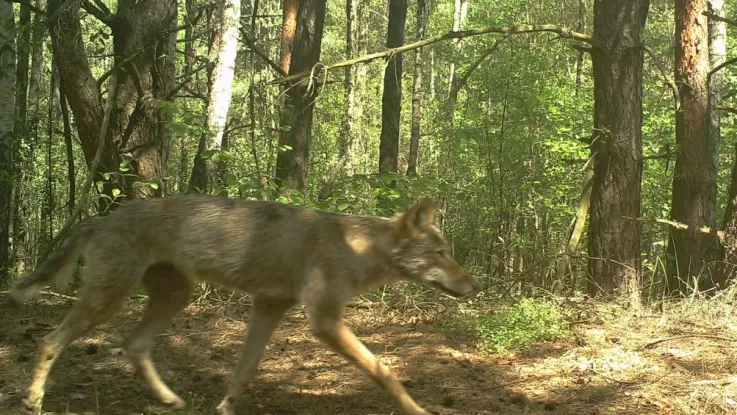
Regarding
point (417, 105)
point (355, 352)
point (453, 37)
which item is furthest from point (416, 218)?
point (417, 105)

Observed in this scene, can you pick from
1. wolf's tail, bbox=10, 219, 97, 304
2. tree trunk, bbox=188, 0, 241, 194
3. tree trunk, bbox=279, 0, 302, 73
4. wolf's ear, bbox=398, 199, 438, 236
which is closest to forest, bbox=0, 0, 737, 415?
tree trunk, bbox=188, 0, 241, 194

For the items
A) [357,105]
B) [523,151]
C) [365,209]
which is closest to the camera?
[365,209]

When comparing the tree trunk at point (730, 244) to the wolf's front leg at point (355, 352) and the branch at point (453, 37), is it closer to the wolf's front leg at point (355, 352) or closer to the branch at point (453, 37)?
the branch at point (453, 37)

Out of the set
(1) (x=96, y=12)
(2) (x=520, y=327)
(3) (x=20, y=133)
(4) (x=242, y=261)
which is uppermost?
(1) (x=96, y=12)

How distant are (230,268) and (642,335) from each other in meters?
4.40

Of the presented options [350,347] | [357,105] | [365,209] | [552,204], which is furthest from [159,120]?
[357,105]

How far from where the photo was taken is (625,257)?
9156 millimetres

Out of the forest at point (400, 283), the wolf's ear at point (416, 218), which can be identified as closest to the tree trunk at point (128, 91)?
the forest at point (400, 283)

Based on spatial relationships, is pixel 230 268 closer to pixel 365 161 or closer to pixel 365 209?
pixel 365 209

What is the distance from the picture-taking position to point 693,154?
10547 mm

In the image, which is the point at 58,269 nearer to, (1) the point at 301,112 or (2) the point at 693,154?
(1) the point at 301,112

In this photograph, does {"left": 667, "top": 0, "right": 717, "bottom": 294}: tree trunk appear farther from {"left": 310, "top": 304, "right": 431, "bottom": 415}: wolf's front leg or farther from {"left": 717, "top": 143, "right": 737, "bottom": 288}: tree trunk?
{"left": 310, "top": 304, "right": 431, "bottom": 415}: wolf's front leg

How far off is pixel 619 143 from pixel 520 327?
11.1 ft

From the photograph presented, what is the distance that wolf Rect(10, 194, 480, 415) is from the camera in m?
5.52
